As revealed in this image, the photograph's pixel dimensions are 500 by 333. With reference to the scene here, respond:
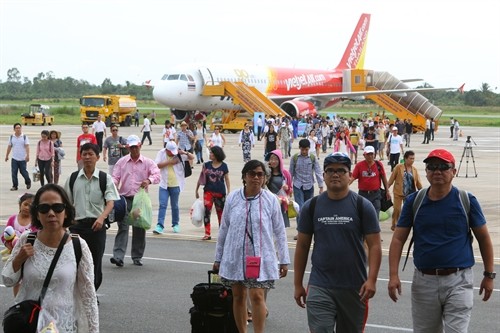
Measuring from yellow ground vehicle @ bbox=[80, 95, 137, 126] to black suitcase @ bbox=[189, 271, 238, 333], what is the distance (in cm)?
6106

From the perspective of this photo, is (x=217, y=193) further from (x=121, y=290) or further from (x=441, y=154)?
(x=441, y=154)

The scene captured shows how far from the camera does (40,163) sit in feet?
77.2

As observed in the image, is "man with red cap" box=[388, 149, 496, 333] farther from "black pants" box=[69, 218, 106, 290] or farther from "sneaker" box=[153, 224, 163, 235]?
"sneaker" box=[153, 224, 163, 235]

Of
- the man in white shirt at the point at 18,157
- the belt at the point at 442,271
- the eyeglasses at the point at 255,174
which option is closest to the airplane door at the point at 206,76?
the man in white shirt at the point at 18,157

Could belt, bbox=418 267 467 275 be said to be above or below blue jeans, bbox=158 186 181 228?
above

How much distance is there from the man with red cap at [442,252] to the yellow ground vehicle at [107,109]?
206ft

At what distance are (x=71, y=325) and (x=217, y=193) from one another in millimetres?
9307

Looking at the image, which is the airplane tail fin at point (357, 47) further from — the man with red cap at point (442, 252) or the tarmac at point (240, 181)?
the man with red cap at point (442, 252)

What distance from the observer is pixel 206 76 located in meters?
59.0

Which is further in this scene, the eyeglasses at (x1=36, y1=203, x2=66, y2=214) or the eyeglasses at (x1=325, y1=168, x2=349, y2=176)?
the eyeglasses at (x1=325, y1=168, x2=349, y2=176)

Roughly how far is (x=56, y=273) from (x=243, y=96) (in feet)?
175

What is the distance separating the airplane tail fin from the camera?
8225 centimetres

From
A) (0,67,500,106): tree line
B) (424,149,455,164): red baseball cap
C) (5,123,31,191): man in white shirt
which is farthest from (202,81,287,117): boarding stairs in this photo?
(0,67,500,106): tree line

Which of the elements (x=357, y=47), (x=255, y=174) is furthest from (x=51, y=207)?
(x=357, y=47)
